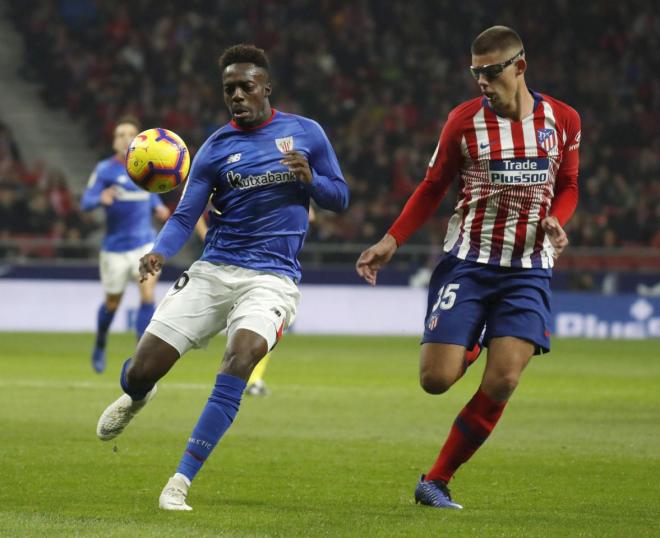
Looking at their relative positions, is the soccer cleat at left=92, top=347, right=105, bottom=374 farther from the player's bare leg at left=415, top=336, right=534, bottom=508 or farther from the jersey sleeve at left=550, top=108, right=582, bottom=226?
the jersey sleeve at left=550, top=108, right=582, bottom=226

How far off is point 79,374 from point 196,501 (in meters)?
8.35

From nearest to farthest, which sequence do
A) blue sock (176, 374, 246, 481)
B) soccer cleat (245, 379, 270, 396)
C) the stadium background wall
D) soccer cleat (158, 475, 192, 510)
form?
1. soccer cleat (158, 475, 192, 510)
2. blue sock (176, 374, 246, 481)
3. soccer cleat (245, 379, 270, 396)
4. the stadium background wall

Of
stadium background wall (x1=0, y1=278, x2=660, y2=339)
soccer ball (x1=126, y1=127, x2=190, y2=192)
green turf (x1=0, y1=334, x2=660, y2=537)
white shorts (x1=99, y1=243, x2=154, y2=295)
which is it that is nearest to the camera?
green turf (x1=0, y1=334, x2=660, y2=537)

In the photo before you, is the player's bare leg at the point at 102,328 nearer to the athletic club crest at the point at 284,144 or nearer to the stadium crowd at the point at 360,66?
the athletic club crest at the point at 284,144

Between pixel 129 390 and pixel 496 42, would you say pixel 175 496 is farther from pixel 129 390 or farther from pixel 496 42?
pixel 496 42

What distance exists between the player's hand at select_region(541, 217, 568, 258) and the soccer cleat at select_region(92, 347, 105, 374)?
362 inches

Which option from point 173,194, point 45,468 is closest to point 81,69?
point 173,194

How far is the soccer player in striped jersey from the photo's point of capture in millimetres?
6684

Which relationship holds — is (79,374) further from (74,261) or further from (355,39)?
(355,39)

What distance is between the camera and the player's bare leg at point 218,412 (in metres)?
6.41

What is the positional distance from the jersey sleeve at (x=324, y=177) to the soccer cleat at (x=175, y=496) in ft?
5.32

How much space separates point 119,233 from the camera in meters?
15.4

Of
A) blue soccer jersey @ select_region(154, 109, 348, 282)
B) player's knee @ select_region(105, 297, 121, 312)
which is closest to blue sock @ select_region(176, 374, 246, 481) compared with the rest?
blue soccer jersey @ select_region(154, 109, 348, 282)

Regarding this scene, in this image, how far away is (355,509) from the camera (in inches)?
259
